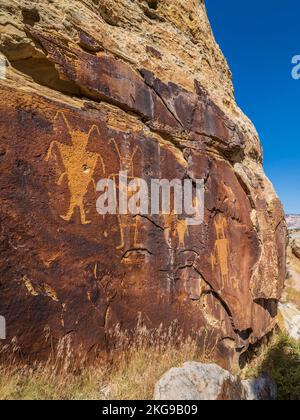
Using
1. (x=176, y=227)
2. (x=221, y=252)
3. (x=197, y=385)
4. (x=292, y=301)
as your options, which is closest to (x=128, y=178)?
(x=176, y=227)

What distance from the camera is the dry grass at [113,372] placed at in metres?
2.96

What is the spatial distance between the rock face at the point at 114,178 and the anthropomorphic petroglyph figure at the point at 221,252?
0.03 metres

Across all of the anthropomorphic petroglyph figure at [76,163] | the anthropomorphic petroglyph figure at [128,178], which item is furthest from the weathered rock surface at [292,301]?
the anthropomorphic petroglyph figure at [76,163]

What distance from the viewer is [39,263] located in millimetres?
3424

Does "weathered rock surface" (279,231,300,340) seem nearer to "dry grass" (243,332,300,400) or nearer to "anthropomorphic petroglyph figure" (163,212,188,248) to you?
"dry grass" (243,332,300,400)

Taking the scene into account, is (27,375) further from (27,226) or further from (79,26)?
(79,26)

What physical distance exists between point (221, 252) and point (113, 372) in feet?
9.16

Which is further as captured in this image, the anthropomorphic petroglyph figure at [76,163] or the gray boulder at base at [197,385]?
Answer: the anthropomorphic petroglyph figure at [76,163]

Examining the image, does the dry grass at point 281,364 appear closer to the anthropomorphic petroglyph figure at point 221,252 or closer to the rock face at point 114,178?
the rock face at point 114,178

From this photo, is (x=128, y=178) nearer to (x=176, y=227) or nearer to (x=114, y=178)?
(x=114, y=178)

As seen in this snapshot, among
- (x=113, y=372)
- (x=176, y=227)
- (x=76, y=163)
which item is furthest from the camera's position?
(x=176, y=227)

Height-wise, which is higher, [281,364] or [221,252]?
[221,252]

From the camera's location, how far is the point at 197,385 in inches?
128
